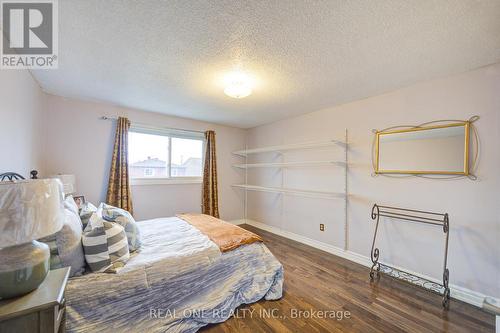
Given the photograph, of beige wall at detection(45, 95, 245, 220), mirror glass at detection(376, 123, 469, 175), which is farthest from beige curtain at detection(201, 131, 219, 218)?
mirror glass at detection(376, 123, 469, 175)

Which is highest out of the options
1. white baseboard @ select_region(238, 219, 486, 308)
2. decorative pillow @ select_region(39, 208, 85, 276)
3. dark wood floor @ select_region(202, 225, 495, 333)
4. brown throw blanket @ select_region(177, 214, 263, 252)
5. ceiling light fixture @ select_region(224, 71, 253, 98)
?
ceiling light fixture @ select_region(224, 71, 253, 98)

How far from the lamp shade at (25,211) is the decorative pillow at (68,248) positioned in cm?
47

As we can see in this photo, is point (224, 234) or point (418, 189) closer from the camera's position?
point (224, 234)

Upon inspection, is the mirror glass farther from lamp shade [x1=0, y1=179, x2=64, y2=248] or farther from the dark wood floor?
lamp shade [x1=0, y1=179, x2=64, y2=248]

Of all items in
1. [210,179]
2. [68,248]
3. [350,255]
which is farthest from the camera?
[210,179]

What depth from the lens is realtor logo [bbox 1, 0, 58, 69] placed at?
53.4 inches

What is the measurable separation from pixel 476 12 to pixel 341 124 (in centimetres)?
187

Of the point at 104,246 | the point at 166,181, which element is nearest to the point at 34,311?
the point at 104,246

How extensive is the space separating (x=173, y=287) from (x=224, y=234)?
0.72 meters

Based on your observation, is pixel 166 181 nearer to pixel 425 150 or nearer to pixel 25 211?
pixel 25 211

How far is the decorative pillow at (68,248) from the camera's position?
131 centimetres

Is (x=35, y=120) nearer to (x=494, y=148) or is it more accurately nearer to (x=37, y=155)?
(x=37, y=155)

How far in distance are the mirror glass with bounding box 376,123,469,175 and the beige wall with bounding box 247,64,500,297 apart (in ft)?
0.39

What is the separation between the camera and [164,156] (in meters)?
3.90
